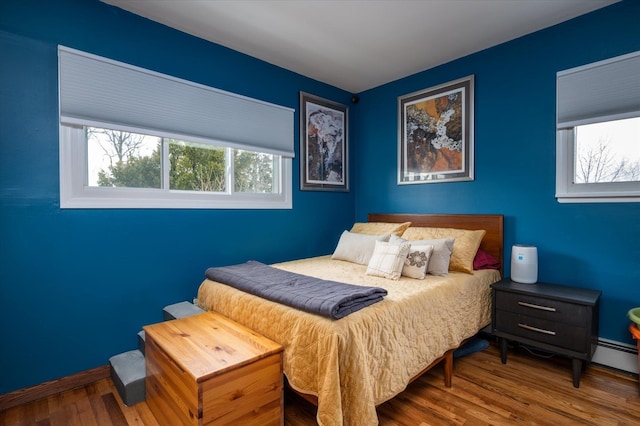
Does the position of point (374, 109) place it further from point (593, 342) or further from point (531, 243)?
point (593, 342)

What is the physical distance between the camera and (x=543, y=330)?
7.29ft

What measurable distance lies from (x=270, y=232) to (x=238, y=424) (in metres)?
1.97

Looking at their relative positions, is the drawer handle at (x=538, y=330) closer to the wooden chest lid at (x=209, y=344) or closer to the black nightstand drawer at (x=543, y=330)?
the black nightstand drawer at (x=543, y=330)

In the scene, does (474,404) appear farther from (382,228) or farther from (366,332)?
(382,228)

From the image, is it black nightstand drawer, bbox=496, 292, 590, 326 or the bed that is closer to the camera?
the bed

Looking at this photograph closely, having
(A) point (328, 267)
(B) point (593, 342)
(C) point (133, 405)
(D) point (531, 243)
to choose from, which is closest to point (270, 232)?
(A) point (328, 267)

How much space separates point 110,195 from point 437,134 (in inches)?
120

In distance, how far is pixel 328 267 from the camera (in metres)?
2.79

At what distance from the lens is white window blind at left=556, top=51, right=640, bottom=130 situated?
2.24 meters

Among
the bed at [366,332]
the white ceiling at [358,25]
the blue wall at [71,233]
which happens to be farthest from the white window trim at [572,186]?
the blue wall at [71,233]

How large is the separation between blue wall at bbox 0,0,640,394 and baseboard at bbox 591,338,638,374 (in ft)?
0.21

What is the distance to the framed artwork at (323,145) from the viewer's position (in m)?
3.58

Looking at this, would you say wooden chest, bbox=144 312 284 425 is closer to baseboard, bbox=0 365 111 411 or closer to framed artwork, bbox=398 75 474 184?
baseboard, bbox=0 365 111 411

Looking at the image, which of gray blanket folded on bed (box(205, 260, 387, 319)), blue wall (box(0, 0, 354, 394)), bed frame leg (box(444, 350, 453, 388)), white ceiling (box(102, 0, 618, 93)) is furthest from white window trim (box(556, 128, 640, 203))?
blue wall (box(0, 0, 354, 394))
